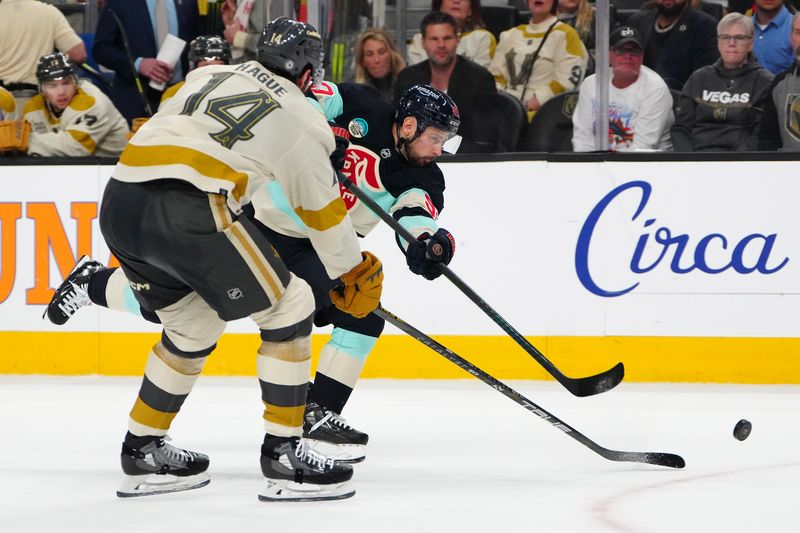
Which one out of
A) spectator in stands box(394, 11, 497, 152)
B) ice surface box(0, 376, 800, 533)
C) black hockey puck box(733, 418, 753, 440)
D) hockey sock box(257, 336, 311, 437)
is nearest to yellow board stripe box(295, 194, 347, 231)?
hockey sock box(257, 336, 311, 437)

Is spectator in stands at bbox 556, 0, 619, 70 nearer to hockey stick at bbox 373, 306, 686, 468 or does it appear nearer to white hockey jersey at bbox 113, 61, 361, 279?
hockey stick at bbox 373, 306, 686, 468

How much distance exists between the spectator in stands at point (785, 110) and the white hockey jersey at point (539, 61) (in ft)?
2.60

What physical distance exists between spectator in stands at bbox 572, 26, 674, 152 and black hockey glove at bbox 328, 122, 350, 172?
1793 mm

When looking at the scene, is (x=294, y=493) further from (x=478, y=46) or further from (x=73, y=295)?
(x=478, y=46)

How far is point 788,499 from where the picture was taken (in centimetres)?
310

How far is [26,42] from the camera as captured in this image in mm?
5742

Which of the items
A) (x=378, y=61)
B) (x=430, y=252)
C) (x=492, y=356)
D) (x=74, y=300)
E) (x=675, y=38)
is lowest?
(x=492, y=356)

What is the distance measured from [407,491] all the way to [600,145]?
2.45 m

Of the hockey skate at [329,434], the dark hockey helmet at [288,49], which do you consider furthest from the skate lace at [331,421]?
the dark hockey helmet at [288,49]

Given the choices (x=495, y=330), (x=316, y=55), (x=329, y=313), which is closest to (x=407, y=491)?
Result: (x=329, y=313)

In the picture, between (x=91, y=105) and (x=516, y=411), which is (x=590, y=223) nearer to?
(x=516, y=411)

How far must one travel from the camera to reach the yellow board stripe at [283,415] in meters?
3.00

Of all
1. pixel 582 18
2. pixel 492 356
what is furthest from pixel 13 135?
pixel 582 18

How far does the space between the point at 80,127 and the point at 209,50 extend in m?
0.70
